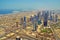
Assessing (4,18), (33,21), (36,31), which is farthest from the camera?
(4,18)

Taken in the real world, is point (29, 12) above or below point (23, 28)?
above

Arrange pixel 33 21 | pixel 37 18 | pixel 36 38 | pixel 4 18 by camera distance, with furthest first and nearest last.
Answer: pixel 4 18 → pixel 37 18 → pixel 33 21 → pixel 36 38

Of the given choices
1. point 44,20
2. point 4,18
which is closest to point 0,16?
point 4,18

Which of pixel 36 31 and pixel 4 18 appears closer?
pixel 36 31

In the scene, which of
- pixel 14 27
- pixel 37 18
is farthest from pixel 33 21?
pixel 14 27

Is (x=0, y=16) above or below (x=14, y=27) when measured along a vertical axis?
above

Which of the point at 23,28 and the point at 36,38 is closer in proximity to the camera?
the point at 36,38

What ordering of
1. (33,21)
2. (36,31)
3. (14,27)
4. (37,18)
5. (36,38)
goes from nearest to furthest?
(36,38) < (36,31) < (14,27) < (33,21) < (37,18)

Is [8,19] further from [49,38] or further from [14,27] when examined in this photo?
[49,38]

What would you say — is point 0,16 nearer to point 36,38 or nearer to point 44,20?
point 44,20
